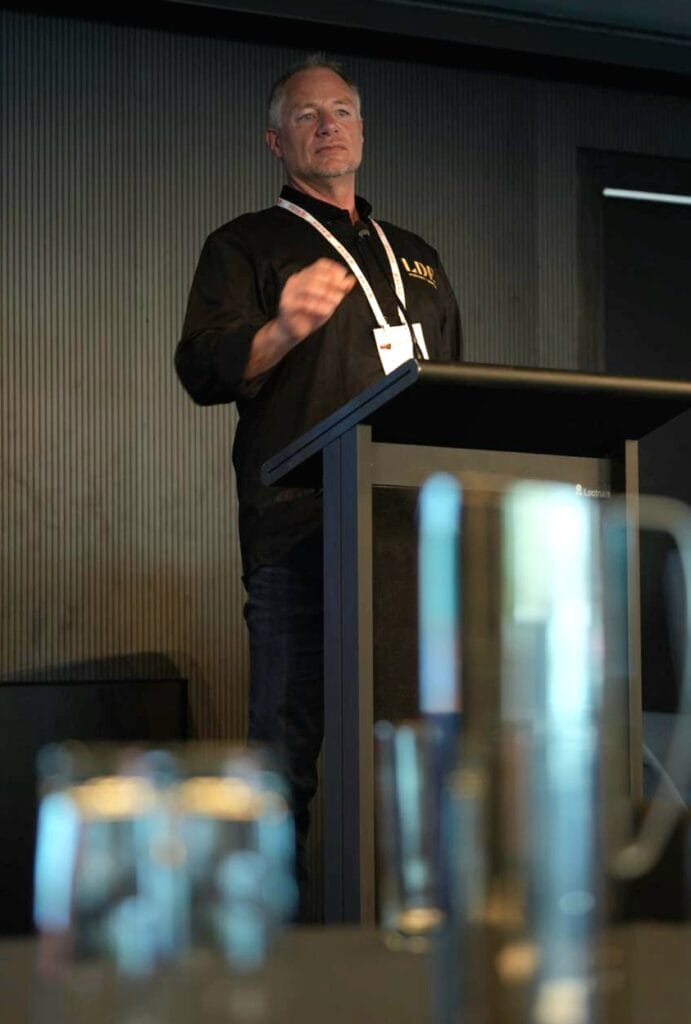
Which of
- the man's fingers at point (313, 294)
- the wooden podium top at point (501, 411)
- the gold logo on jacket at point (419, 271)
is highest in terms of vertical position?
the gold logo on jacket at point (419, 271)

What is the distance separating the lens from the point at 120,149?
3.55 m

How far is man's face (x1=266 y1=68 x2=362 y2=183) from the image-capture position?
2340mm

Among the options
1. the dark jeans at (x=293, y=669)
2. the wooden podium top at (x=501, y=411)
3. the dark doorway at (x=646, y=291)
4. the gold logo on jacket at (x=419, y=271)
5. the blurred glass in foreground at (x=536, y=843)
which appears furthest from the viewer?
the dark doorway at (x=646, y=291)

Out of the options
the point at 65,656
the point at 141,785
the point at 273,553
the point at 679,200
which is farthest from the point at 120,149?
the point at 141,785

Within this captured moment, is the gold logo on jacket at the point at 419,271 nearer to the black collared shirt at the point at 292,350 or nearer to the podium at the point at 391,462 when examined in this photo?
the black collared shirt at the point at 292,350

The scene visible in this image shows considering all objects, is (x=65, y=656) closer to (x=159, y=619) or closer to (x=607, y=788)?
(x=159, y=619)

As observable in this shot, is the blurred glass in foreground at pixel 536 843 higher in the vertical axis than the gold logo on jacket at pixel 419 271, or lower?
lower

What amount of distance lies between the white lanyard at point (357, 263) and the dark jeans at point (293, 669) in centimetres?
45

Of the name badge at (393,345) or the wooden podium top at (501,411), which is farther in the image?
the name badge at (393,345)

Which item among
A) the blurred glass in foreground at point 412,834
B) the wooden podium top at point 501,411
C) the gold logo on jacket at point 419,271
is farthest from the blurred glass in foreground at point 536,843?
the gold logo on jacket at point 419,271

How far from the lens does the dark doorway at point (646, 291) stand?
389 cm

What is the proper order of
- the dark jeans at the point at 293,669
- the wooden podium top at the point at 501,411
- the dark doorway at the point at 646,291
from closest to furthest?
the wooden podium top at the point at 501,411
the dark jeans at the point at 293,669
the dark doorway at the point at 646,291

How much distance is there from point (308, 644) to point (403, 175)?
214cm

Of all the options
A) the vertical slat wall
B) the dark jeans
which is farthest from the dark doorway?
the dark jeans
